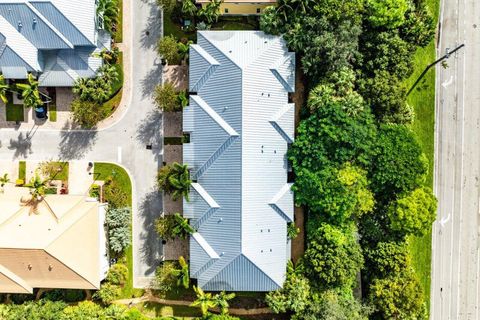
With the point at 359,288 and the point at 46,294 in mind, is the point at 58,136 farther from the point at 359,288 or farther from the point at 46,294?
the point at 359,288

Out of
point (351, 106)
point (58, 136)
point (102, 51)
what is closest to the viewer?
point (351, 106)

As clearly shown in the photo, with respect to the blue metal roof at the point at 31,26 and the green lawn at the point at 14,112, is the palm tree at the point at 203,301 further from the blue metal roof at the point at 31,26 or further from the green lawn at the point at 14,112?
the blue metal roof at the point at 31,26

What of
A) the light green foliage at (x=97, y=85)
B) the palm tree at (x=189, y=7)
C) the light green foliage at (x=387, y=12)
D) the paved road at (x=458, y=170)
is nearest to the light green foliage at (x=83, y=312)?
the light green foliage at (x=97, y=85)

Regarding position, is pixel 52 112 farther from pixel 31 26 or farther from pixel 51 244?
pixel 51 244

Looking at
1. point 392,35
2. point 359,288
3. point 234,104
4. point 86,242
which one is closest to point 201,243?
point 86,242

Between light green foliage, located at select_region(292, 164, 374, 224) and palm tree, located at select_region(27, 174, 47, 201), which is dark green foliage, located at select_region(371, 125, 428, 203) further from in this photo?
palm tree, located at select_region(27, 174, 47, 201)

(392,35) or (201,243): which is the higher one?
(392,35)
